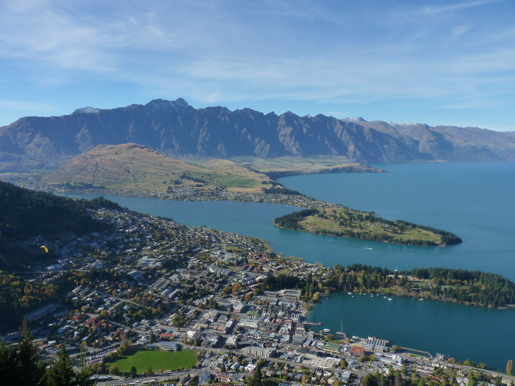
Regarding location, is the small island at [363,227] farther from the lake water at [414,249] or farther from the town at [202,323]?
the town at [202,323]

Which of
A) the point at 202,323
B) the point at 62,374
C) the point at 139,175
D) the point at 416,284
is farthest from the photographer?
the point at 139,175

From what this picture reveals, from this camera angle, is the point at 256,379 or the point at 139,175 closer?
the point at 256,379

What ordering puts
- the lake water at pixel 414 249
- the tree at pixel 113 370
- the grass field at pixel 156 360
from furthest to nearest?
the lake water at pixel 414 249 → the grass field at pixel 156 360 → the tree at pixel 113 370

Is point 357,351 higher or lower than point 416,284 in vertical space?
lower

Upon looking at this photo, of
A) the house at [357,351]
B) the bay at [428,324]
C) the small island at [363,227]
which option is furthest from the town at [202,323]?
the small island at [363,227]

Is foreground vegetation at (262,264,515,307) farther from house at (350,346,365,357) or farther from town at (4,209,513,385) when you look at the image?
house at (350,346,365,357)

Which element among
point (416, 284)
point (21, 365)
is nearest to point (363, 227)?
point (416, 284)

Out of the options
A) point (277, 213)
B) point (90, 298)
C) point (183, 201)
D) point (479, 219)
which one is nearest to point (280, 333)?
point (90, 298)

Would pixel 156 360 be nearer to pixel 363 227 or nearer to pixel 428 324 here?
pixel 428 324
